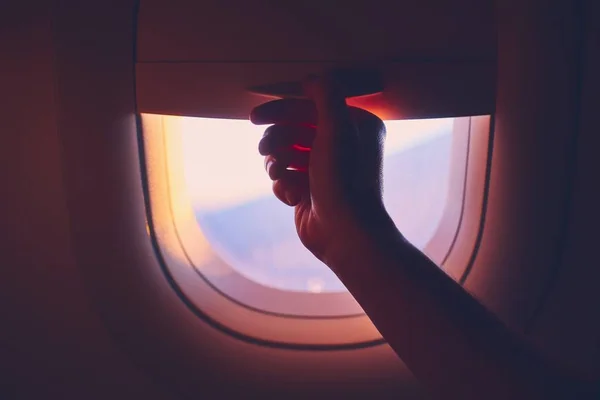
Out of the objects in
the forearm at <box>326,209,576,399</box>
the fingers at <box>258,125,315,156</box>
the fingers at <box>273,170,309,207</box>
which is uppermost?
the fingers at <box>258,125,315,156</box>

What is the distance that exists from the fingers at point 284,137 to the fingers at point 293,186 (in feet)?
0.19

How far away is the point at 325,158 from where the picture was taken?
0.61 metres

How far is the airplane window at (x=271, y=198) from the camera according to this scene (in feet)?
2.90

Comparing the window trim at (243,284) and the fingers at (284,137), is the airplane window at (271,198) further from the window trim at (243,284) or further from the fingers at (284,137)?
the fingers at (284,137)

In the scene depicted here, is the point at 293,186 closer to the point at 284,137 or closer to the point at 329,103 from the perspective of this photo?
the point at 284,137

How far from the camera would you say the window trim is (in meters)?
0.76

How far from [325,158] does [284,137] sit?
0.32ft

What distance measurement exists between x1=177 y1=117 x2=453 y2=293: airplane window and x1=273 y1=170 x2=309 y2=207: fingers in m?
0.17

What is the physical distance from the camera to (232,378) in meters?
0.77

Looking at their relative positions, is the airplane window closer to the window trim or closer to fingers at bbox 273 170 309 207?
the window trim

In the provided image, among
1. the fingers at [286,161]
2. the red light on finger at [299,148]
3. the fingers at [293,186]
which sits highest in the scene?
the red light on finger at [299,148]

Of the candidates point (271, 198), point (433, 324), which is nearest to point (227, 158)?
point (271, 198)

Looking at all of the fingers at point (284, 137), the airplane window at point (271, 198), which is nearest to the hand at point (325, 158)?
the fingers at point (284, 137)

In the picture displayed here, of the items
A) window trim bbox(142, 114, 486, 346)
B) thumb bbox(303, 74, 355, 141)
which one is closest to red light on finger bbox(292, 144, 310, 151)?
thumb bbox(303, 74, 355, 141)
